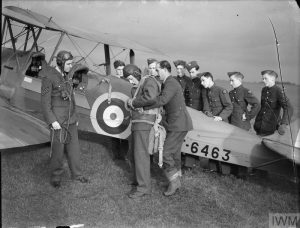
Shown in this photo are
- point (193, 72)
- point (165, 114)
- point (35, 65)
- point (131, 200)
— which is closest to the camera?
point (131, 200)

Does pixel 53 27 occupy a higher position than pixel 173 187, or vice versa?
pixel 53 27

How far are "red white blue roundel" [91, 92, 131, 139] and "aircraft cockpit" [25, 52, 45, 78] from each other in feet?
5.18

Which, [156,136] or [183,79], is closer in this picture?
[156,136]

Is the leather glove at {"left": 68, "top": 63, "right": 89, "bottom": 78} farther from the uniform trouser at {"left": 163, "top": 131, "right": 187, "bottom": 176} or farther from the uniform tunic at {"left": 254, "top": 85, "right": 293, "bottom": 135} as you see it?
the uniform tunic at {"left": 254, "top": 85, "right": 293, "bottom": 135}

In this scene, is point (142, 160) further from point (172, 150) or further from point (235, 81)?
point (235, 81)

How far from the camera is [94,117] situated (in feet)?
19.5

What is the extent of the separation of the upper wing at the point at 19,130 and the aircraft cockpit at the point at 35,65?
81cm

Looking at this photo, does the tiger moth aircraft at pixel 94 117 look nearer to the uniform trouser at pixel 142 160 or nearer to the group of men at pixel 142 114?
the group of men at pixel 142 114

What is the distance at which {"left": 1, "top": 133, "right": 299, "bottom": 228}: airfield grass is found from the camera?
3764 mm

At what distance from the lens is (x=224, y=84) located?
6418 millimetres

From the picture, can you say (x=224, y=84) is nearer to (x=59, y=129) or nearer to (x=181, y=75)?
(x=181, y=75)

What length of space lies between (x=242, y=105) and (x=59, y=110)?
3.16 meters

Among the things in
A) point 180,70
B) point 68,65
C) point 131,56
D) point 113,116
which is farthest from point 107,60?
point 68,65

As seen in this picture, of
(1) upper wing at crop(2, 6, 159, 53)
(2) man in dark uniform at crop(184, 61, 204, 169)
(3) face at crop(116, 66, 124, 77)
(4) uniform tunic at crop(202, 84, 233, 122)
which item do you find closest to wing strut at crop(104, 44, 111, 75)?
(1) upper wing at crop(2, 6, 159, 53)
